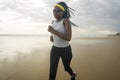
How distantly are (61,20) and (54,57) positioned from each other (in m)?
0.76

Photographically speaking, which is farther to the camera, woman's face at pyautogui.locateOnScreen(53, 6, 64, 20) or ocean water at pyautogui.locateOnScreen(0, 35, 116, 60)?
ocean water at pyautogui.locateOnScreen(0, 35, 116, 60)

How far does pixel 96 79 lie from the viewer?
643 centimetres

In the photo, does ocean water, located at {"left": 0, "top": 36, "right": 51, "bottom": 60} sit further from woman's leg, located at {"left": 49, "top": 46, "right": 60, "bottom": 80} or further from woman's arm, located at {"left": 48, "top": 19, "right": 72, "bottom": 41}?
woman's arm, located at {"left": 48, "top": 19, "right": 72, "bottom": 41}

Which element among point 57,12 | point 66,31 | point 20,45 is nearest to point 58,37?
point 66,31

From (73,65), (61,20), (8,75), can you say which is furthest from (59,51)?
(73,65)

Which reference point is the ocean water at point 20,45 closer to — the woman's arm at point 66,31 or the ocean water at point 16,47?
the ocean water at point 16,47

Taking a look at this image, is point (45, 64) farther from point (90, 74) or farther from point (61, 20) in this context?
point (61, 20)

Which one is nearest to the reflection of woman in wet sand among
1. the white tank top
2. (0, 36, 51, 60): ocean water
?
the white tank top

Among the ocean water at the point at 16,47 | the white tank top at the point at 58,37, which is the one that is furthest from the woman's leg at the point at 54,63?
the ocean water at the point at 16,47

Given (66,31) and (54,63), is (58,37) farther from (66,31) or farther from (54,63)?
(54,63)

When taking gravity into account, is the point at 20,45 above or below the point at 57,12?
below

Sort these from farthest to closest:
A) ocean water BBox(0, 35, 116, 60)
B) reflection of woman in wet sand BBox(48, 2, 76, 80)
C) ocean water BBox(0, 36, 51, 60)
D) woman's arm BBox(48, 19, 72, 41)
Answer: ocean water BBox(0, 35, 116, 60) → ocean water BBox(0, 36, 51, 60) → reflection of woman in wet sand BBox(48, 2, 76, 80) → woman's arm BBox(48, 19, 72, 41)

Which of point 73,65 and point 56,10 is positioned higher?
point 56,10

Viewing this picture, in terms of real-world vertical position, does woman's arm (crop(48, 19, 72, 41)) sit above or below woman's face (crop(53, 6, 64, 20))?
below
